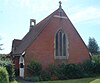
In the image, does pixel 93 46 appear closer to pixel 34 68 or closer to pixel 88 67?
pixel 88 67

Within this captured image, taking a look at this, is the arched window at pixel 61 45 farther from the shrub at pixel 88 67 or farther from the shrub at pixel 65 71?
the shrub at pixel 88 67

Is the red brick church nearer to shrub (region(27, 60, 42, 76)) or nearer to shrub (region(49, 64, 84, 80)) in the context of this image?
shrub (region(27, 60, 42, 76))

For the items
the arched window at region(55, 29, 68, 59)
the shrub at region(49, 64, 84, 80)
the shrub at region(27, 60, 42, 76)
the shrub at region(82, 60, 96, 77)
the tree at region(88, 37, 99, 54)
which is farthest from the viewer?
the tree at region(88, 37, 99, 54)

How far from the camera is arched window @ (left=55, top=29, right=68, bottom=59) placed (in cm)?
3145

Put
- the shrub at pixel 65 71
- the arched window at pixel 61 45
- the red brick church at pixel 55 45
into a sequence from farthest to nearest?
the arched window at pixel 61 45, the red brick church at pixel 55 45, the shrub at pixel 65 71

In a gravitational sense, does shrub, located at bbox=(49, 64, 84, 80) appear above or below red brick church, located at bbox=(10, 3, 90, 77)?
below

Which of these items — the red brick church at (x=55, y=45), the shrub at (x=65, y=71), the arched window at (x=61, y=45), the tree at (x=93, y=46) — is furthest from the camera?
the tree at (x=93, y=46)

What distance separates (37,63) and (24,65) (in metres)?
1.95

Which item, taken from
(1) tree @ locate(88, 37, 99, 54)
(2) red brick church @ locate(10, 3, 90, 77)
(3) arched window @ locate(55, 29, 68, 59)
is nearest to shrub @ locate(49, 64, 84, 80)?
(2) red brick church @ locate(10, 3, 90, 77)

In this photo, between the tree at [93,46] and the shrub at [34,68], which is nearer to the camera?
the shrub at [34,68]

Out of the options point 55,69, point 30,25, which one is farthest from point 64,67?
point 30,25

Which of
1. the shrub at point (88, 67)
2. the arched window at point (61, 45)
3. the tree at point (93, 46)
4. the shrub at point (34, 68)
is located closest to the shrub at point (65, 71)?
the shrub at point (88, 67)

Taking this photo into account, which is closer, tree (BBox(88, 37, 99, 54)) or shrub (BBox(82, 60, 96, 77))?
shrub (BBox(82, 60, 96, 77))

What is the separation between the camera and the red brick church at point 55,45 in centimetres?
2977
